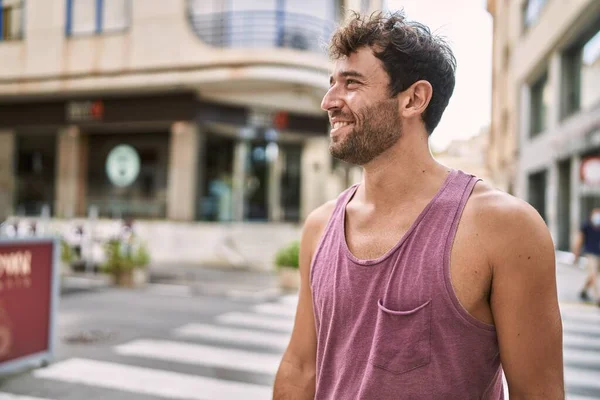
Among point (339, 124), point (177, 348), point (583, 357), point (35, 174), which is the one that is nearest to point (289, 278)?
point (177, 348)

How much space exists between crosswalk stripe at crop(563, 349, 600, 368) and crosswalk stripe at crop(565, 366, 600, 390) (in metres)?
0.30

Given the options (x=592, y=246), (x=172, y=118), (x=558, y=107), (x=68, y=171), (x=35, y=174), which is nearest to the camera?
(x=592, y=246)

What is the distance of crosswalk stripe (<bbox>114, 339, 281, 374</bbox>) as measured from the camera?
6242 mm

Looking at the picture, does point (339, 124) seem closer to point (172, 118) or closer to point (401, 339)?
point (401, 339)

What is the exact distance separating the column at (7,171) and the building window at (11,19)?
4.10 metres

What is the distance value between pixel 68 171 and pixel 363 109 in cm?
2321

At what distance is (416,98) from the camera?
1.60 m

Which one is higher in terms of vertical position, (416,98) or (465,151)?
(465,151)

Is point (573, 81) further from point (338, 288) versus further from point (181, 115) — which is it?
point (338, 288)

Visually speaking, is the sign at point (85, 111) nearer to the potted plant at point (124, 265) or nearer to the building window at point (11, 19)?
the building window at point (11, 19)

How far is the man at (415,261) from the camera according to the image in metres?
1.41

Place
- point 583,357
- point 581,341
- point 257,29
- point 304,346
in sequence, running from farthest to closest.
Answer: point 257,29 → point 581,341 → point 583,357 → point 304,346

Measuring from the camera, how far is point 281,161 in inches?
926

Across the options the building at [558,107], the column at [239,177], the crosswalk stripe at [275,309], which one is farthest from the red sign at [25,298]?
the column at [239,177]
